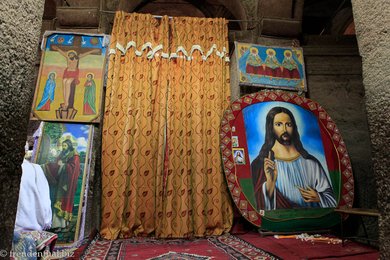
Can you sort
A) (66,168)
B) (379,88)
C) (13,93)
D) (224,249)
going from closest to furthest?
(13,93) → (379,88) → (224,249) → (66,168)

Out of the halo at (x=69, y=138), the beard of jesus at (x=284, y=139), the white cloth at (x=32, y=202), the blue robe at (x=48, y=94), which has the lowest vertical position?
the white cloth at (x=32, y=202)

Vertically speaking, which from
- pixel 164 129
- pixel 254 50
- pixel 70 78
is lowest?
pixel 164 129

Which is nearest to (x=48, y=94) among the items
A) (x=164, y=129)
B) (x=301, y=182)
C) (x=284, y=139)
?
(x=164, y=129)

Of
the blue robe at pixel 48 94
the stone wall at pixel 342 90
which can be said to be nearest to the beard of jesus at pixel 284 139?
the stone wall at pixel 342 90

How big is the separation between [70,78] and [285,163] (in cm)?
337

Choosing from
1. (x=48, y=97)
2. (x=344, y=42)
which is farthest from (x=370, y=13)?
(x=344, y=42)

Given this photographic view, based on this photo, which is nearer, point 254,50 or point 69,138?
point 69,138

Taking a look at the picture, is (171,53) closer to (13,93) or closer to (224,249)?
(224,249)

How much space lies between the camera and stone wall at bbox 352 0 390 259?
1.20m

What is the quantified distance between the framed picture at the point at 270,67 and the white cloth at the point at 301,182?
1.26m

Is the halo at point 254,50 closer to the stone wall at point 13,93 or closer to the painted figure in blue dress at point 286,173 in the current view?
the painted figure in blue dress at point 286,173

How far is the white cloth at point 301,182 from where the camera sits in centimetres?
376

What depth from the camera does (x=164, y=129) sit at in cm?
412

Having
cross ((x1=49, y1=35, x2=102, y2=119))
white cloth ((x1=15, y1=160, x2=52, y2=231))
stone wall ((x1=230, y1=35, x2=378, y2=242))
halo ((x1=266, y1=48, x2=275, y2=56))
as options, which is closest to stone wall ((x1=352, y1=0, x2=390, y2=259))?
white cloth ((x1=15, y1=160, x2=52, y2=231))
